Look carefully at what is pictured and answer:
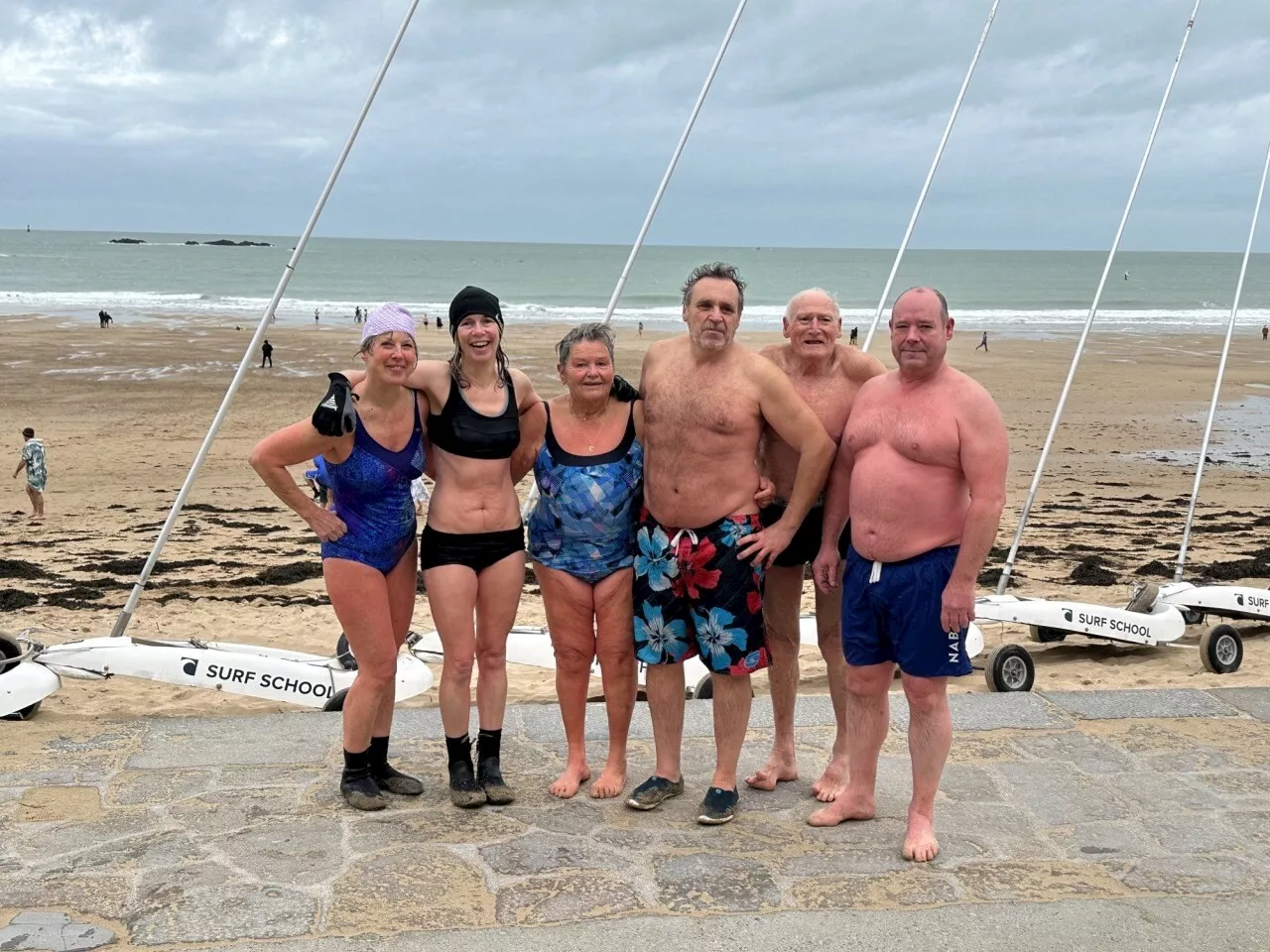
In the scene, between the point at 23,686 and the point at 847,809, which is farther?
the point at 23,686

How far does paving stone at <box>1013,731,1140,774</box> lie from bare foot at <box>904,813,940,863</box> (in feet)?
3.54

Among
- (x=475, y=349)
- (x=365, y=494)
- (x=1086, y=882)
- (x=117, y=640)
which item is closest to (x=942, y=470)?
(x=1086, y=882)

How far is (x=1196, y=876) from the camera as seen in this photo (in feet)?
12.7

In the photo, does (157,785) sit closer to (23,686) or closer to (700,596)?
(23,686)

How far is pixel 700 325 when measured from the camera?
4242 millimetres

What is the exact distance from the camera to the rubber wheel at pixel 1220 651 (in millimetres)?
8016

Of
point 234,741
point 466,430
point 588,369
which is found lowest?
point 234,741

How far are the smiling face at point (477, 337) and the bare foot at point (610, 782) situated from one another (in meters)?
1.61

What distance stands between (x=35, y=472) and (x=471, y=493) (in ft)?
35.7

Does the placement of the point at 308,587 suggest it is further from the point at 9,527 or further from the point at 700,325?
the point at 700,325

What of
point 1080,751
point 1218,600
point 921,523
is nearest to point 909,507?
point 921,523

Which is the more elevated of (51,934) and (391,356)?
(391,356)

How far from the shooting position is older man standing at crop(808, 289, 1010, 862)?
3.90m

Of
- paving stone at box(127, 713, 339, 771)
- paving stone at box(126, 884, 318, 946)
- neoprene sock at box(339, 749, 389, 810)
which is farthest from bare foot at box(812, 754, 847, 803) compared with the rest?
paving stone at box(127, 713, 339, 771)
